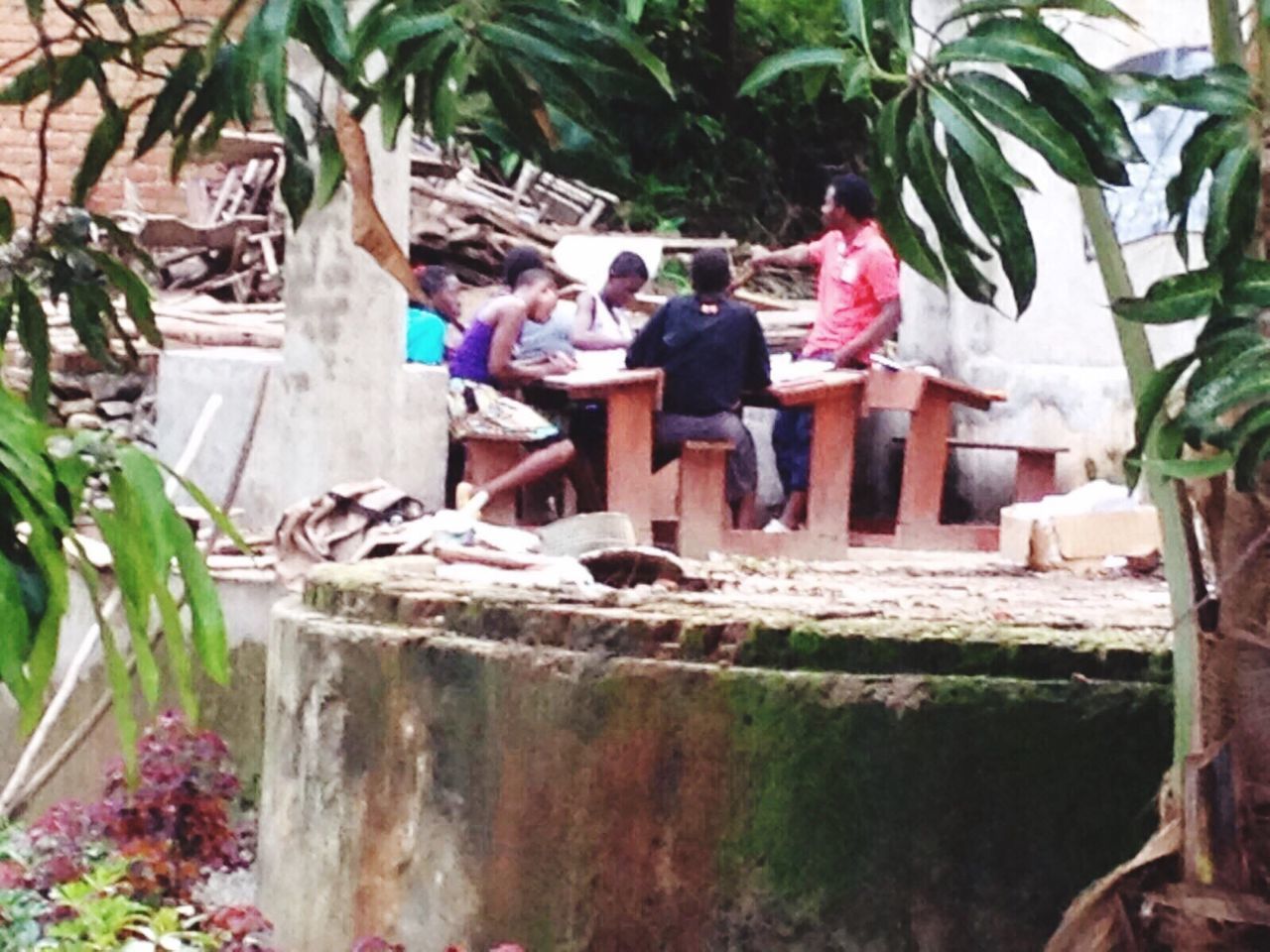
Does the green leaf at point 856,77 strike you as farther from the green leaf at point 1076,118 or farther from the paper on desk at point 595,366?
the paper on desk at point 595,366

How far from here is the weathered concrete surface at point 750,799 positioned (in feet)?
12.4

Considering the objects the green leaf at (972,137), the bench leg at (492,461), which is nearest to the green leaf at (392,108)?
the green leaf at (972,137)

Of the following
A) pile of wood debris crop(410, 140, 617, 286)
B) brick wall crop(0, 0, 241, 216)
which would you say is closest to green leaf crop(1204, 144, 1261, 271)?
pile of wood debris crop(410, 140, 617, 286)

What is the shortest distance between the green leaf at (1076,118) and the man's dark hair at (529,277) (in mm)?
5025

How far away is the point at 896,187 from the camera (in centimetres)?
219

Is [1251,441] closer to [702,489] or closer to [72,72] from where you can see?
[72,72]

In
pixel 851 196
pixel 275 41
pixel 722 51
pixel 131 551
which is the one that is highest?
pixel 722 51

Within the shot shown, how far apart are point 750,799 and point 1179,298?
1.97 meters

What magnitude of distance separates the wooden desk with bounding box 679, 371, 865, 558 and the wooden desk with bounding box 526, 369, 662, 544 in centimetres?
14

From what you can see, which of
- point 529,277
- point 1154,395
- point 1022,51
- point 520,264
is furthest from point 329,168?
point 520,264

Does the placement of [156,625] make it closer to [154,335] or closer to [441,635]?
[441,635]

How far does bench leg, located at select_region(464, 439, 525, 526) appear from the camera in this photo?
21.2 ft

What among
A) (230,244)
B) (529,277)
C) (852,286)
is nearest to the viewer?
(852,286)

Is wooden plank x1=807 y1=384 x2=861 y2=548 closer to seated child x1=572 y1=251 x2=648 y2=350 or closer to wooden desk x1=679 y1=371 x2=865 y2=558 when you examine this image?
wooden desk x1=679 y1=371 x2=865 y2=558
